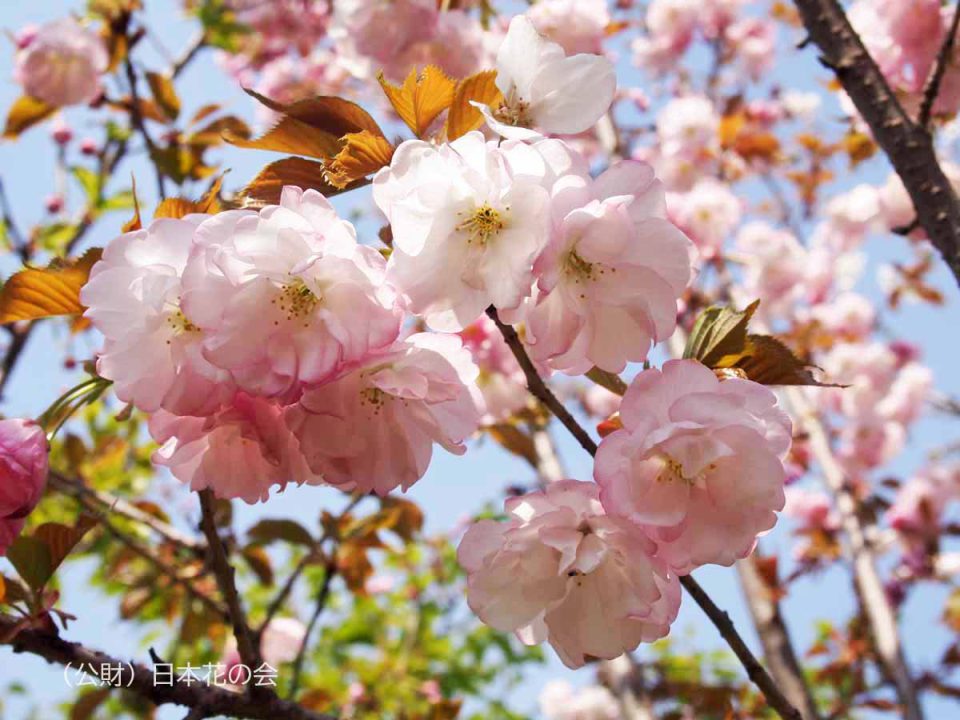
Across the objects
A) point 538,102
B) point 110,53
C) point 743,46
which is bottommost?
point 538,102

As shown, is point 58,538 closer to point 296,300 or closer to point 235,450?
point 235,450

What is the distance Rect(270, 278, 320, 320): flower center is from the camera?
2.29ft

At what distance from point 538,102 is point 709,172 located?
2.88 metres

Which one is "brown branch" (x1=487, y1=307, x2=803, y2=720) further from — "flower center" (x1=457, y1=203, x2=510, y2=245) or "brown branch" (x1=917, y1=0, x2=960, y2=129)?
"brown branch" (x1=917, y1=0, x2=960, y2=129)

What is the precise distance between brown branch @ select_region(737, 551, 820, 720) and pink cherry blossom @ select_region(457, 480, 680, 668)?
4.09ft

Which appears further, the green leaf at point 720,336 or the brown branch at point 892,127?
the brown branch at point 892,127

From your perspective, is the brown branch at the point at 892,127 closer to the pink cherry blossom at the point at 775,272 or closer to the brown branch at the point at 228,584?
the brown branch at the point at 228,584

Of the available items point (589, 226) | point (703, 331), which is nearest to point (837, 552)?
point (703, 331)

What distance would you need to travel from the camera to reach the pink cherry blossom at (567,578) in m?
0.73

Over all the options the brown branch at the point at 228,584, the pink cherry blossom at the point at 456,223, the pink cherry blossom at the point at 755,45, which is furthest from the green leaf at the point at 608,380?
the pink cherry blossom at the point at 755,45

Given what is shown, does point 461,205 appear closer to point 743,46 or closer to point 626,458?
point 626,458

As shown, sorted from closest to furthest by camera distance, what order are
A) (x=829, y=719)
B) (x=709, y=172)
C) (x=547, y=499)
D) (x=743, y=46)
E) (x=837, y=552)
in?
(x=547, y=499) < (x=829, y=719) < (x=837, y=552) < (x=709, y=172) < (x=743, y=46)

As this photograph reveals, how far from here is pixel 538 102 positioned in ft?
2.82

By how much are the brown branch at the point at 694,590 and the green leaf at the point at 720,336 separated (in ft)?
0.41
